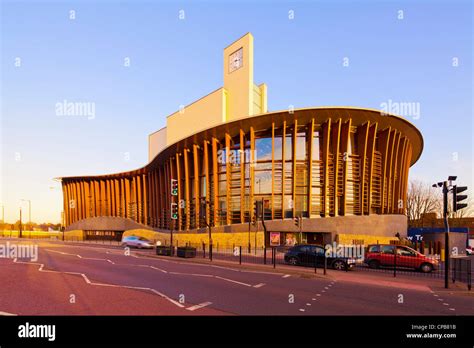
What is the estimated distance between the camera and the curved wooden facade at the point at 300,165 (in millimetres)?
41656

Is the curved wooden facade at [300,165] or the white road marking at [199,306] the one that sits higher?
the curved wooden facade at [300,165]

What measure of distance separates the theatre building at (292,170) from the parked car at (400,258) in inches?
534

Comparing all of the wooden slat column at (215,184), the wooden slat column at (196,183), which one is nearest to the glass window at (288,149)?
the wooden slat column at (215,184)

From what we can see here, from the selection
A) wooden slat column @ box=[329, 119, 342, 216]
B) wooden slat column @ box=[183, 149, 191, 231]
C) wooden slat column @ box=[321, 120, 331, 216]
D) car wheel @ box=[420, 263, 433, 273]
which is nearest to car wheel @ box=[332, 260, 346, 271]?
car wheel @ box=[420, 263, 433, 273]

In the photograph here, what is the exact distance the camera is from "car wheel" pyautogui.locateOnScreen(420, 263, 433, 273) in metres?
21.4

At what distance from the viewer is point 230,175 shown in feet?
146

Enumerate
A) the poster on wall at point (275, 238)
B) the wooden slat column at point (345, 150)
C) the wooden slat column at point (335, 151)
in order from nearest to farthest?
the wooden slat column at point (335, 151) → the wooden slat column at point (345, 150) → the poster on wall at point (275, 238)

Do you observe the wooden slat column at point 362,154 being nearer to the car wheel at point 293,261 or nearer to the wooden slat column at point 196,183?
the car wheel at point 293,261

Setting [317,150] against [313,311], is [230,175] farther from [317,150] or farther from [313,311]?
[313,311]

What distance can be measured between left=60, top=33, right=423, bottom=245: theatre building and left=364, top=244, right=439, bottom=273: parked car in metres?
13.6
